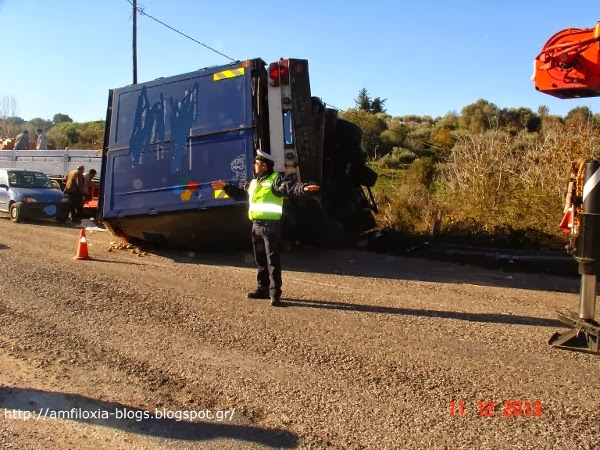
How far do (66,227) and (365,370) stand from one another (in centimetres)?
1222

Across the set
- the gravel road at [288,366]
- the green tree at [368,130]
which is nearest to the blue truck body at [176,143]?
the gravel road at [288,366]

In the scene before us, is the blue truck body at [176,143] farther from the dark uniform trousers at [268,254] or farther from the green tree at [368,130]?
the green tree at [368,130]

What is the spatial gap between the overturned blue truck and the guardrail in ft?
25.7

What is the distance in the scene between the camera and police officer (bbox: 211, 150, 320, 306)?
6.48m

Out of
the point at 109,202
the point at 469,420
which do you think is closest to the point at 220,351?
the point at 469,420

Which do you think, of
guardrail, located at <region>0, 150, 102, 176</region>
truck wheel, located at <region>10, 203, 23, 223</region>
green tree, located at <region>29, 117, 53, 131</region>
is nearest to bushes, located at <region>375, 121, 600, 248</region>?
guardrail, located at <region>0, 150, 102, 176</region>

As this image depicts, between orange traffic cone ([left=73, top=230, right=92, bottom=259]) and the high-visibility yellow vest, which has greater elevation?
the high-visibility yellow vest

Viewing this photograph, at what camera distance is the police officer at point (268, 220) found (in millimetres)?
6477

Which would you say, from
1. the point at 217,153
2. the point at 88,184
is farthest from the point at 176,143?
the point at 88,184

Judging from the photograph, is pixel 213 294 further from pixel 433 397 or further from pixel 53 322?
pixel 433 397

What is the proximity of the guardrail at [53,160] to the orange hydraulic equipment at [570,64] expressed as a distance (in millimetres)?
14574

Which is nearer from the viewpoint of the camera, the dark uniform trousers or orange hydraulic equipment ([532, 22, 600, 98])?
orange hydraulic equipment ([532, 22, 600, 98])

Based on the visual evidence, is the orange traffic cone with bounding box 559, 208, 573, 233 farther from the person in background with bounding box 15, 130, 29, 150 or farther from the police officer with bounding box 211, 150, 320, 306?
the person in background with bounding box 15, 130, 29, 150

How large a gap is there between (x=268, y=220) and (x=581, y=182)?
3330mm
